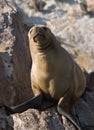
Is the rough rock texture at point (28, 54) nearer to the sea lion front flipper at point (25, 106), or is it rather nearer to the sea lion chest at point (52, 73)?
the sea lion front flipper at point (25, 106)

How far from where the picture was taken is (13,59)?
837 centimetres

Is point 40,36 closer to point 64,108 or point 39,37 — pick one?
point 39,37

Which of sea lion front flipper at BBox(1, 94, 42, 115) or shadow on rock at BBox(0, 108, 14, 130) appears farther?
sea lion front flipper at BBox(1, 94, 42, 115)

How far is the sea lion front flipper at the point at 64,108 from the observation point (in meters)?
6.87

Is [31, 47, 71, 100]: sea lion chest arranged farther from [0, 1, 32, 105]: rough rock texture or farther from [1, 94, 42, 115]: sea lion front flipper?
[0, 1, 32, 105]: rough rock texture

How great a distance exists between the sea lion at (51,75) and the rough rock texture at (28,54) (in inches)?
7.8

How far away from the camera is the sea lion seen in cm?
698

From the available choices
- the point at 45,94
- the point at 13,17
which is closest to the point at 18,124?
the point at 45,94

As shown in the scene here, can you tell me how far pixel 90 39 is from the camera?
40.7 feet

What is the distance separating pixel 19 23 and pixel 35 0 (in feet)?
14.5

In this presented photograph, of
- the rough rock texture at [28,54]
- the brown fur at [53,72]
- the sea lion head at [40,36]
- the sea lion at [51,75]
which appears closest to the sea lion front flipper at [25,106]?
the sea lion at [51,75]

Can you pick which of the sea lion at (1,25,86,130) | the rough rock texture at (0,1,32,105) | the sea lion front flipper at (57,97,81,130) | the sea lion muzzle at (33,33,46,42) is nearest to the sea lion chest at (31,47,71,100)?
the sea lion at (1,25,86,130)

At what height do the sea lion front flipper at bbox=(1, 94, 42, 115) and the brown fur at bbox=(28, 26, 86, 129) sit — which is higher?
the brown fur at bbox=(28, 26, 86, 129)

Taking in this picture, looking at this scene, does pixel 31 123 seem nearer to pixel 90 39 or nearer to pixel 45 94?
pixel 45 94
